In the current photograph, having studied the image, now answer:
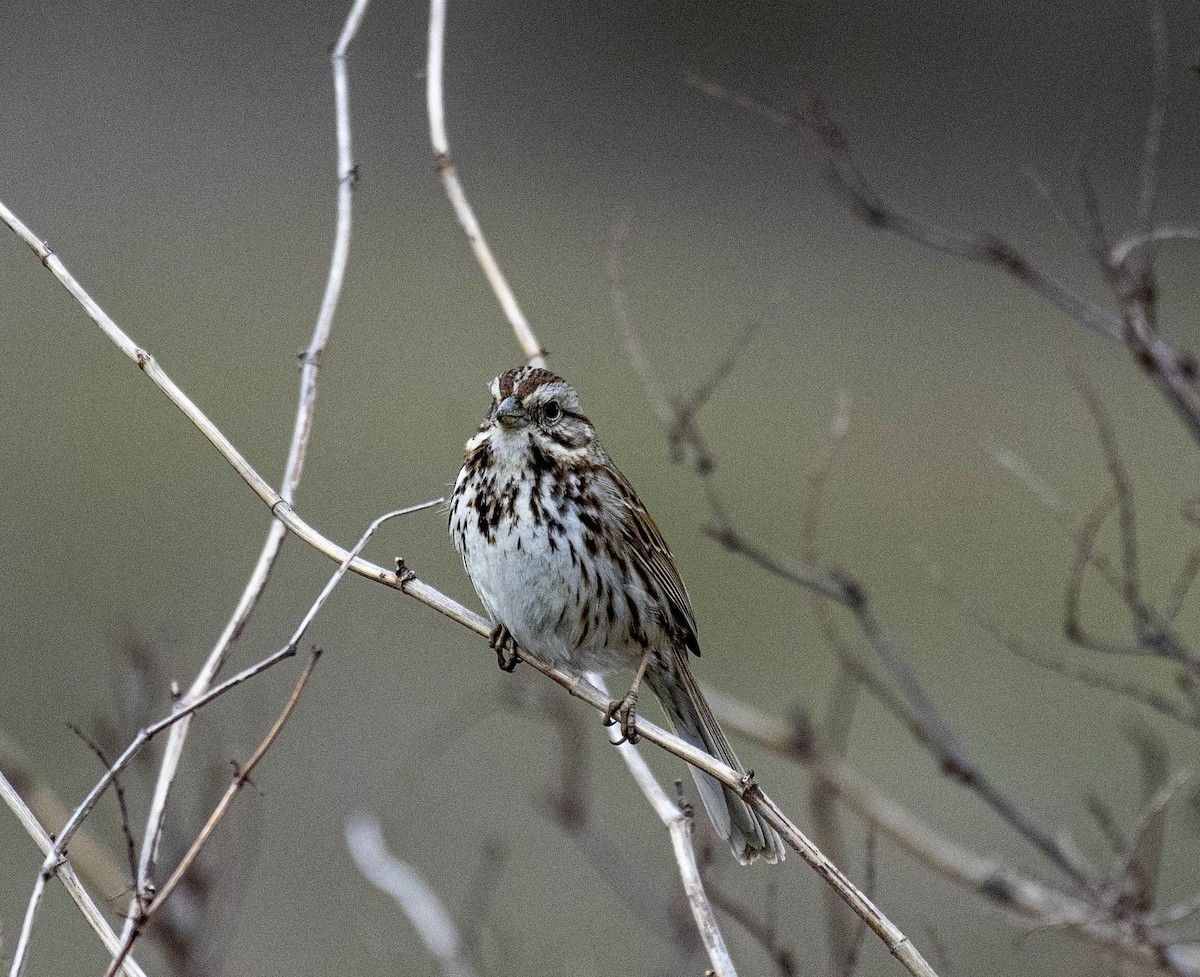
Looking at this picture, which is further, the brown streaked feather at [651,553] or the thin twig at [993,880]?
the brown streaked feather at [651,553]

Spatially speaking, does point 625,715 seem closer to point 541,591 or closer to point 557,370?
point 541,591

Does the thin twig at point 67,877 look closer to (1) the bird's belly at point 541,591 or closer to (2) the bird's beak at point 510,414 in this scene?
(1) the bird's belly at point 541,591

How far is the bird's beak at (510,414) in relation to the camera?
399 centimetres

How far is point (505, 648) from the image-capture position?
4.16 metres

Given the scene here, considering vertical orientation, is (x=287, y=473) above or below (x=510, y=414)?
below

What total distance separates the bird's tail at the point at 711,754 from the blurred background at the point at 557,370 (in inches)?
124

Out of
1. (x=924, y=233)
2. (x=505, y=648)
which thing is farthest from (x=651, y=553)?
(x=924, y=233)

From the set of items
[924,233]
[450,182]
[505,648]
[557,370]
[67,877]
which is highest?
[557,370]

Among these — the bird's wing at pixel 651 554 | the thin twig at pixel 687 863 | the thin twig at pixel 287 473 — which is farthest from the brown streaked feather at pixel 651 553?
the thin twig at pixel 287 473

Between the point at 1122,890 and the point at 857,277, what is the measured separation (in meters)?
13.8

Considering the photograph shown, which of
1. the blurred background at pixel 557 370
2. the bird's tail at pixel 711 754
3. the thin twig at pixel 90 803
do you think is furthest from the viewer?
the blurred background at pixel 557 370

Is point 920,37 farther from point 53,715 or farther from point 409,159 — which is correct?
point 53,715

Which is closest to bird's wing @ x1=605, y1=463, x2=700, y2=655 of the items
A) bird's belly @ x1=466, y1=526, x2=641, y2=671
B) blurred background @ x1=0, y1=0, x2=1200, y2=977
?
bird's belly @ x1=466, y1=526, x2=641, y2=671

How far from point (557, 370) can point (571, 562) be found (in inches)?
384
